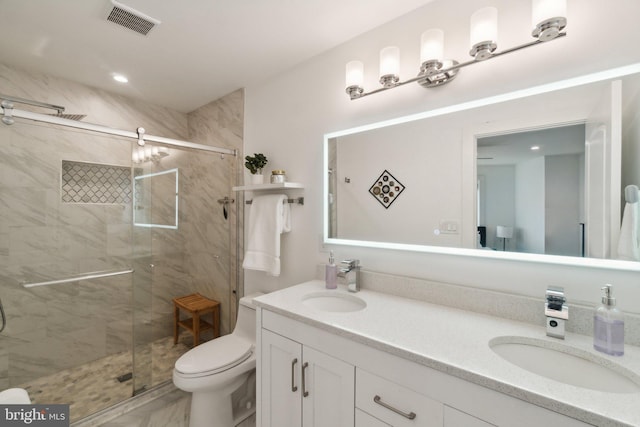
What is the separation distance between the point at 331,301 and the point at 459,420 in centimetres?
80

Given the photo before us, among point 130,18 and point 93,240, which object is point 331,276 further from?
point 93,240

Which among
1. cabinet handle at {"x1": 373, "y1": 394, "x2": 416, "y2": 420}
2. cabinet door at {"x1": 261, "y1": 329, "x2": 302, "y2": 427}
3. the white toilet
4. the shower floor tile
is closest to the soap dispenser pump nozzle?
cabinet handle at {"x1": 373, "y1": 394, "x2": 416, "y2": 420}

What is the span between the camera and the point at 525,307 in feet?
3.40

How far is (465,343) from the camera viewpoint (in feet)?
2.86

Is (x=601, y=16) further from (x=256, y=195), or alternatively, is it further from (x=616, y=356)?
(x=256, y=195)

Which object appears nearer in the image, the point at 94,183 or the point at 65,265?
the point at 65,265

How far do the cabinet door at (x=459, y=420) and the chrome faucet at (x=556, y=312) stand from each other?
43 cm

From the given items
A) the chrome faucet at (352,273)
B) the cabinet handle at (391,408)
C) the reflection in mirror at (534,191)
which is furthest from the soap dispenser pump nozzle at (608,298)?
the chrome faucet at (352,273)

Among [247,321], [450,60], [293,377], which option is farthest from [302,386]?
[450,60]

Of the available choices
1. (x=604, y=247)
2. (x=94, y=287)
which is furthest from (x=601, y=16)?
(x=94, y=287)

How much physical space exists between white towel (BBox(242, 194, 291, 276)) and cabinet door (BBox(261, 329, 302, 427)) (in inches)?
23.2

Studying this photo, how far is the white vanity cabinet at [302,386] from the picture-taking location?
982 mm

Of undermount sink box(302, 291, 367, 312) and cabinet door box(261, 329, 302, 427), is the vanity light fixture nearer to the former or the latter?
undermount sink box(302, 291, 367, 312)

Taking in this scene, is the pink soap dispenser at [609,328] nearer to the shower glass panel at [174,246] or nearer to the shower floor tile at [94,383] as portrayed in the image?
the shower glass panel at [174,246]
